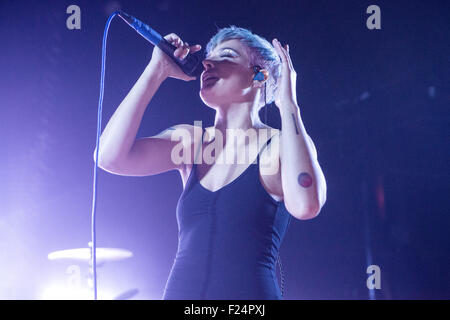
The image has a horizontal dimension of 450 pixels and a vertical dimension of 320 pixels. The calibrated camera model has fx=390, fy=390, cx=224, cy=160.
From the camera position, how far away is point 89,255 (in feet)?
3.89

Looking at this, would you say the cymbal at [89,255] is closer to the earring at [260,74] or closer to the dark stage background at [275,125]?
the dark stage background at [275,125]

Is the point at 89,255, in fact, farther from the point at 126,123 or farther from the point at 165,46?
the point at 165,46

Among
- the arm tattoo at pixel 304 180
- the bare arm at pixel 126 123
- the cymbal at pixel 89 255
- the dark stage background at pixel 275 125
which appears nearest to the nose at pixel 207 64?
the bare arm at pixel 126 123

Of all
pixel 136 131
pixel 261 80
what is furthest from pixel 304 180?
pixel 136 131

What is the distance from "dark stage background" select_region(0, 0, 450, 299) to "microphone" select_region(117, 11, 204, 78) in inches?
11.2

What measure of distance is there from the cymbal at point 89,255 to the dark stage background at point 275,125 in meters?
0.10

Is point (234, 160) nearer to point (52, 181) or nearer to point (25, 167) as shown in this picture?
point (52, 181)

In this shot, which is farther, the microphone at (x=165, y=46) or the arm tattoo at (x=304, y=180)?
the microphone at (x=165, y=46)

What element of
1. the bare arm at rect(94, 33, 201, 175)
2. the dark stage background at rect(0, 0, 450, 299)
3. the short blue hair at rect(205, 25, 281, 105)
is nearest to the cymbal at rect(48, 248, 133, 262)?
the dark stage background at rect(0, 0, 450, 299)

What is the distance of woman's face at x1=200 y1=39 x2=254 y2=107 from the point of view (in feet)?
3.81

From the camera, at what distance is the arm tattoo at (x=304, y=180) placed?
93 cm

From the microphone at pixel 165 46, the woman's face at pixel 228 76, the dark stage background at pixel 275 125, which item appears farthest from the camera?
the dark stage background at pixel 275 125

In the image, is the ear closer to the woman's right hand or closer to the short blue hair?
the short blue hair

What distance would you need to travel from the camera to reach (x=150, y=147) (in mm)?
1160
